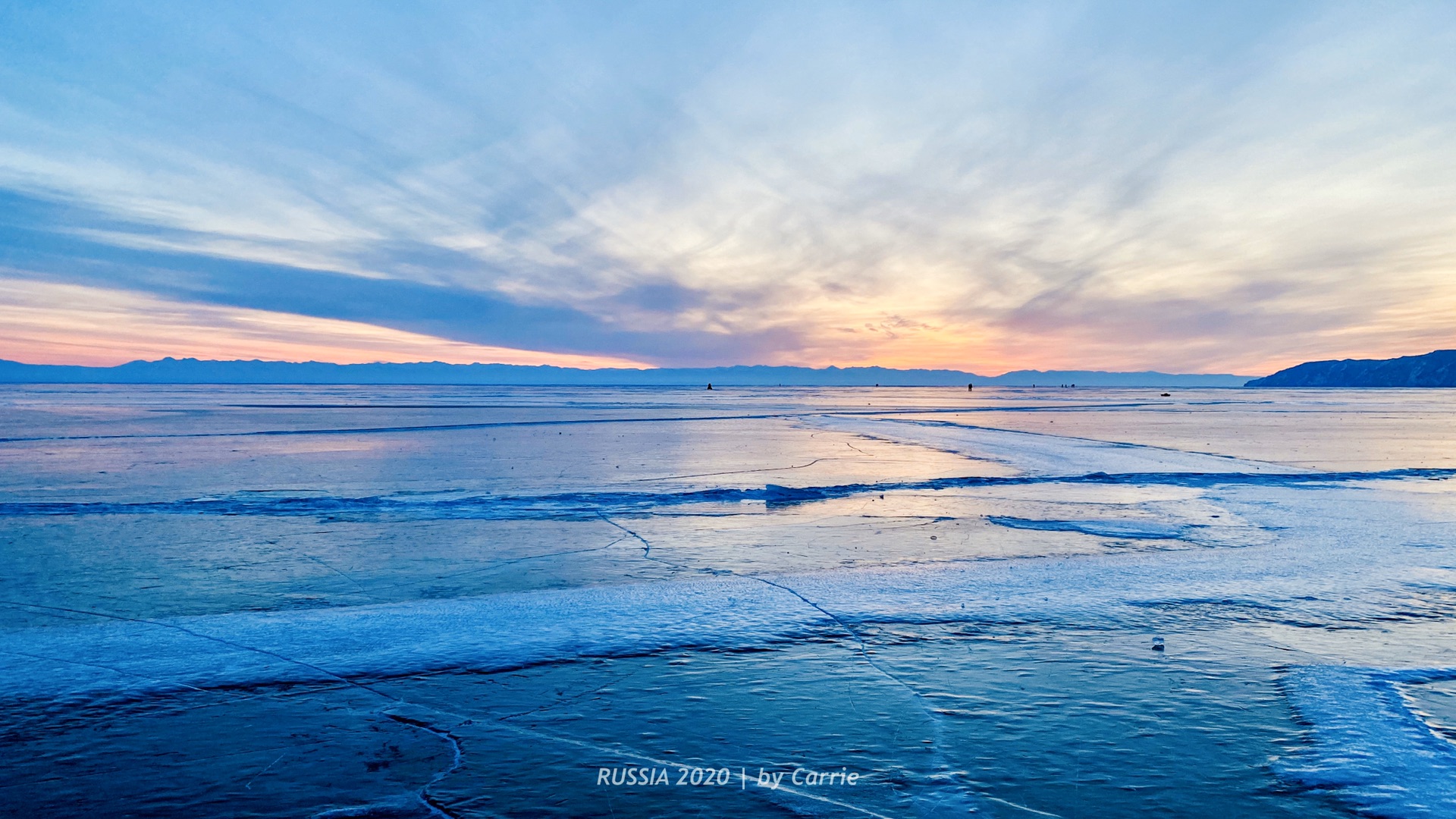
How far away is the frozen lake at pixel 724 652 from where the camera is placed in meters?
3.38

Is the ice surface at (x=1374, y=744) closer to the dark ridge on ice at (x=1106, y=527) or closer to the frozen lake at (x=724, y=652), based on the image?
the frozen lake at (x=724, y=652)

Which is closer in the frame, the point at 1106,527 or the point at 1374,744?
the point at 1374,744

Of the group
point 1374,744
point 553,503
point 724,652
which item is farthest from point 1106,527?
point 553,503

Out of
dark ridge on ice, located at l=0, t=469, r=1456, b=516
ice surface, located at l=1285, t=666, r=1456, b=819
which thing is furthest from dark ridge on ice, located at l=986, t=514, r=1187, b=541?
ice surface, located at l=1285, t=666, r=1456, b=819

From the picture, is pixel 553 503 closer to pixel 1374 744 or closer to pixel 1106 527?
pixel 1106 527

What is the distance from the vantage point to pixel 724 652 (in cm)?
504

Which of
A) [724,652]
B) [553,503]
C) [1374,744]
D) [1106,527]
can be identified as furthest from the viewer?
[553,503]

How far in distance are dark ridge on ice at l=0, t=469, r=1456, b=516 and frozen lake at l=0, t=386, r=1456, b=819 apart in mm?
91

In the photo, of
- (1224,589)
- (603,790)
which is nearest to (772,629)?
(603,790)

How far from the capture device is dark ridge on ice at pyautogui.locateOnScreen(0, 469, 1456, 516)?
9.91 metres

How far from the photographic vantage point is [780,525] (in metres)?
9.47

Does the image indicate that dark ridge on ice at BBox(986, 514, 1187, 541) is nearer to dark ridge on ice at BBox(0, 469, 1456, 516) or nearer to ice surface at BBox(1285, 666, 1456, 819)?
dark ridge on ice at BBox(0, 469, 1456, 516)

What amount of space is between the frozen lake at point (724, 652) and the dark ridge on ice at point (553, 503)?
91 mm

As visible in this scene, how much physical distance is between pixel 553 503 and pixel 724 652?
6.44m
